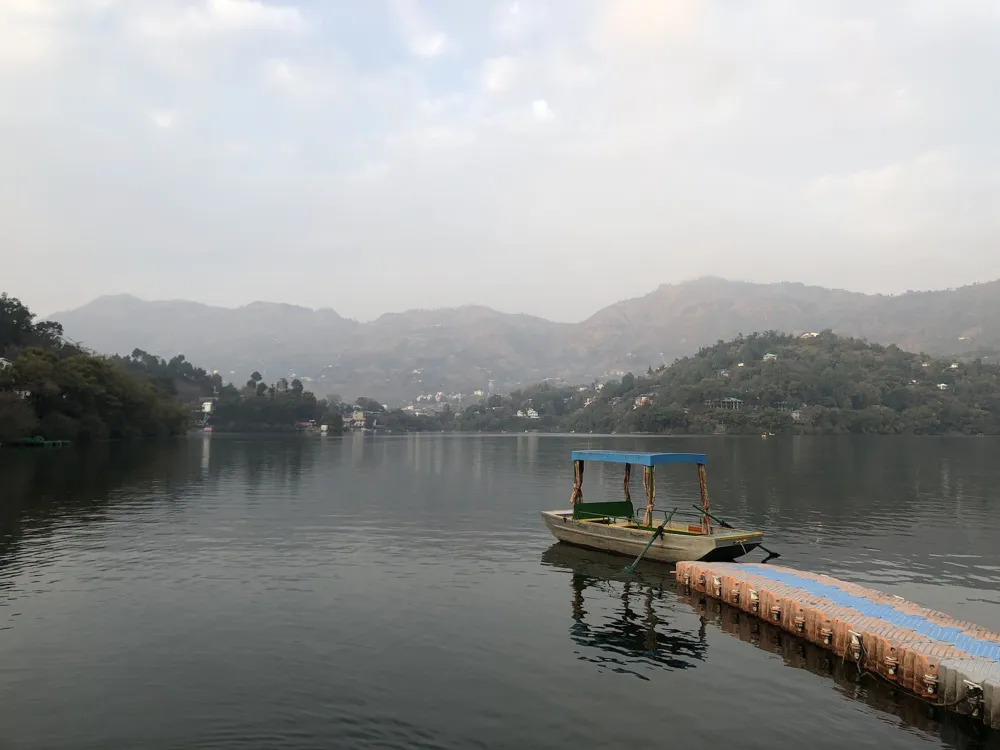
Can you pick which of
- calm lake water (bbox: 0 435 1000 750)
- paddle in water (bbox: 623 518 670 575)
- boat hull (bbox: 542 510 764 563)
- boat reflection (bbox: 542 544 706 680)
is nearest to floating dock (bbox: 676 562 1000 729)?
calm lake water (bbox: 0 435 1000 750)

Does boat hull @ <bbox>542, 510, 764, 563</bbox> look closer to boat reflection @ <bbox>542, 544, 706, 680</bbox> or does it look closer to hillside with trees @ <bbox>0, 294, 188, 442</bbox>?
boat reflection @ <bbox>542, 544, 706, 680</bbox>

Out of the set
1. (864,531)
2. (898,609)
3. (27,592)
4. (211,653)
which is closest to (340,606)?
(211,653)

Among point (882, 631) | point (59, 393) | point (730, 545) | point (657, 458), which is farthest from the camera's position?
point (59, 393)

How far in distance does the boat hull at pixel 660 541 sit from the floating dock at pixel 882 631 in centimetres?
284

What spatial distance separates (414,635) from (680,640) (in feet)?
29.0

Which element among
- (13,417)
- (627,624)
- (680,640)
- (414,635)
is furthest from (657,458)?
(13,417)

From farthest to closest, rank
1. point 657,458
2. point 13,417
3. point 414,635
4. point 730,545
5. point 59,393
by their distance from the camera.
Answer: point 59,393, point 13,417, point 657,458, point 730,545, point 414,635

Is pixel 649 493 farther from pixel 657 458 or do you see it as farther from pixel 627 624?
pixel 627 624

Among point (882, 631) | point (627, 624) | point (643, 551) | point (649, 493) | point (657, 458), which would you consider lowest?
point (627, 624)

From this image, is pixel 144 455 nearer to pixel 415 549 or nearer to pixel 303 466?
pixel 303 466

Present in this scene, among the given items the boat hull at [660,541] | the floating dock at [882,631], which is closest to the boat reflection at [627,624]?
the boat hull at [660,541]

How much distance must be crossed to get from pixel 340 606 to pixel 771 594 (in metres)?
15.9

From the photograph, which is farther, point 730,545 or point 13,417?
point 13,417

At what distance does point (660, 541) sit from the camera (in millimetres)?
31422
